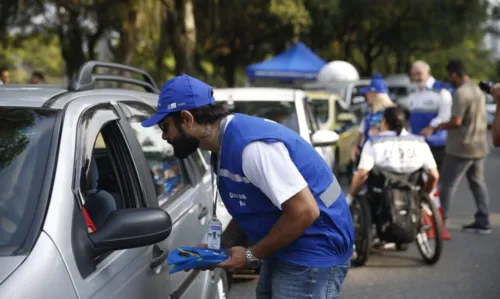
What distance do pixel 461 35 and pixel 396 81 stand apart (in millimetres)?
4737

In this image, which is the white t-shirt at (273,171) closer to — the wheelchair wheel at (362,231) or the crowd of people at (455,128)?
the wheelchair wheel at (362,231)

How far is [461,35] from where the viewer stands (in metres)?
31.7

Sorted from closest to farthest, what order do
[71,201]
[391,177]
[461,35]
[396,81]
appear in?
[71,201] < [391,177] < [396,81] < [461,35]

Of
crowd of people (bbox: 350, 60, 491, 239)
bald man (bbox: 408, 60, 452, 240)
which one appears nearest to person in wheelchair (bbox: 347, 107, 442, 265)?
crowd of people (bbox: 350, 60, 491, 239)

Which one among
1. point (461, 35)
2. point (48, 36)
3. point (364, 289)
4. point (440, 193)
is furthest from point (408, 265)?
point (461, 35)

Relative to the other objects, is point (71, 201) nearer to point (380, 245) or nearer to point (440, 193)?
point (380, 245)

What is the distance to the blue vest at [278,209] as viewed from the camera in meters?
2.73

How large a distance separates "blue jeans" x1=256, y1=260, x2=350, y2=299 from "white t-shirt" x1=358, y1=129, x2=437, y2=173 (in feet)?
11.1

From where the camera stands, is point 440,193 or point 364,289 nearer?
point 364,289

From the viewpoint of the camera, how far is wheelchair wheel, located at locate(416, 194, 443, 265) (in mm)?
6285

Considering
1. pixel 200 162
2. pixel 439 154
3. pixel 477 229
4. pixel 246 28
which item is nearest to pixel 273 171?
pixel 200 162

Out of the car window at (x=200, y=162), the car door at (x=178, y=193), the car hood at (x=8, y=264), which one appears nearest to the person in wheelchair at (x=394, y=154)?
the car window at (x=200, y=162)

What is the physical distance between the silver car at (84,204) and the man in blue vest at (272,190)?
32 cm

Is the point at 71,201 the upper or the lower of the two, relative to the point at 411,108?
upper
